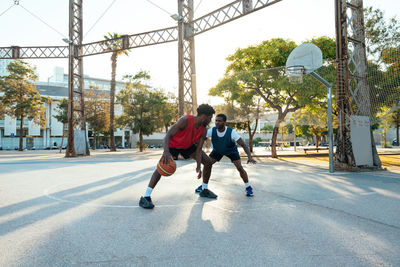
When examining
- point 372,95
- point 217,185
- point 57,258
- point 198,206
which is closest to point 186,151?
point 198,206

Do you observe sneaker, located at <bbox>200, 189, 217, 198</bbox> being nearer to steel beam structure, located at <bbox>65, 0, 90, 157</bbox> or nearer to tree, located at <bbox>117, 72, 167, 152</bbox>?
steel beam structure, located at <bbox>65, 0, 90, 157</bbox>

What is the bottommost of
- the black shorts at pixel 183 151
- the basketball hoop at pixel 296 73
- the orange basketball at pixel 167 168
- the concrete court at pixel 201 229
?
the concrete court at pixel 201 229

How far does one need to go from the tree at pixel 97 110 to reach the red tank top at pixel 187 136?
36123 millimetres

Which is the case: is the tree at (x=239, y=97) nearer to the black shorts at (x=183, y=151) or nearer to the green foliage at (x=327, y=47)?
the green foliage at (x=327, y=47)

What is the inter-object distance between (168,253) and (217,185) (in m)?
4.28

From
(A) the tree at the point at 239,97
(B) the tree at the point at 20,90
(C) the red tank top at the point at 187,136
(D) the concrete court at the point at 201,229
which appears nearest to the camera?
(D) the concrete court at the point at 201,229

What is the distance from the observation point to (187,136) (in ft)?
14.9

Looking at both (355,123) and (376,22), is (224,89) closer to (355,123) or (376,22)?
(376,22)

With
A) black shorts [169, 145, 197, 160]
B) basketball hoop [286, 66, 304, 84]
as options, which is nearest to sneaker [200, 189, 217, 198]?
black shorts [169, 145, 197, 160]

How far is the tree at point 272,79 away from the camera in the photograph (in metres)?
17.6

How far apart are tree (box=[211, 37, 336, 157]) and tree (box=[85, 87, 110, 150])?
2297cm

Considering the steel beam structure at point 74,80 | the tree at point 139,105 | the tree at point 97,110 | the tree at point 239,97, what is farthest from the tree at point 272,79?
the tree at point 97,110

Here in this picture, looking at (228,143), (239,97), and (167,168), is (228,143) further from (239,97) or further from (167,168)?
(239,97)

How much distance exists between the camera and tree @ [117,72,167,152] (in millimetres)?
32281
